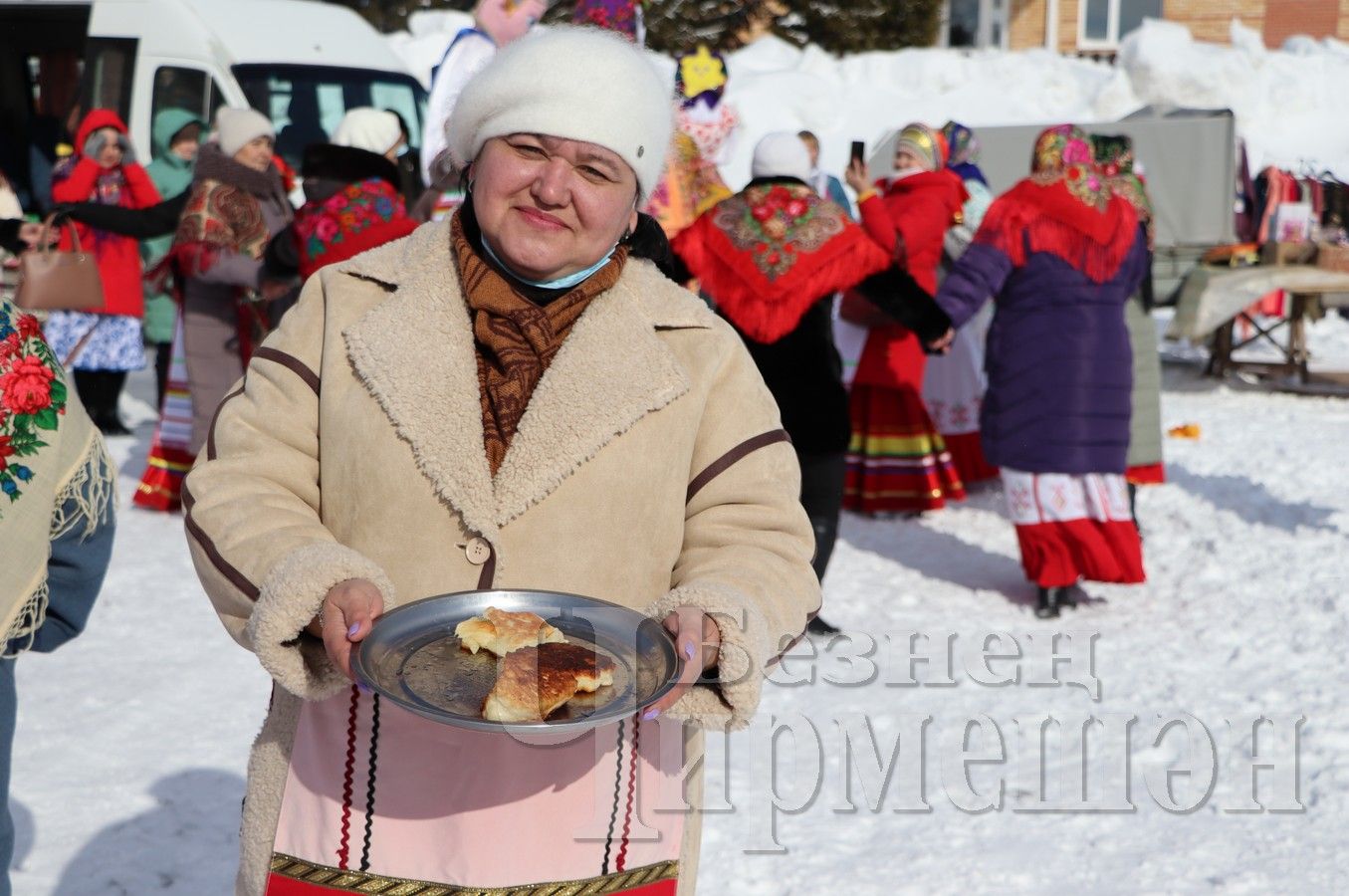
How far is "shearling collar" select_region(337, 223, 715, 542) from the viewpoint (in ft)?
6.42

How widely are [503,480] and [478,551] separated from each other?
102 mm

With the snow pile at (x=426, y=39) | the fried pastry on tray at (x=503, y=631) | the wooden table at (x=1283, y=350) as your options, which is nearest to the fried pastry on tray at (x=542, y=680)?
the fried pastry on tray at (x=503, y=631)

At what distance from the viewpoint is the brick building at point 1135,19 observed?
26938 millimetres

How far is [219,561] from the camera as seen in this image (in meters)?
1.89

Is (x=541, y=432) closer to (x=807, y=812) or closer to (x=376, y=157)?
(x=807, y=812)

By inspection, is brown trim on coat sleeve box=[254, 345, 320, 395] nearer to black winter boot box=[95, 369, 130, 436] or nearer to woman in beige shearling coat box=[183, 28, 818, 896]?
woman in beige shearling coat box=[183, 28, 818, 896]

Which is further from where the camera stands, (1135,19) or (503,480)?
(1135,19)

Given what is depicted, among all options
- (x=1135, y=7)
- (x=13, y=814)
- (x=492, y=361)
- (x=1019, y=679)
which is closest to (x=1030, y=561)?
(x=1019, y=679)

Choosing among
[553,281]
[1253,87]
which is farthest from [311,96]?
[1253,87]

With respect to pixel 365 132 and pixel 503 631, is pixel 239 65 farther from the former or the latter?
pixel 503 631

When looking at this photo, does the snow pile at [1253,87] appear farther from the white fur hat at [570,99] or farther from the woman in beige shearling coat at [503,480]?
the woman in beige shearling coat at [503,480]

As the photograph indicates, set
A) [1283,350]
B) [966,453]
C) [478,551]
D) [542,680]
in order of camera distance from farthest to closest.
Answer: [1283,350]
[966,453]
[478,551]
[542,680]


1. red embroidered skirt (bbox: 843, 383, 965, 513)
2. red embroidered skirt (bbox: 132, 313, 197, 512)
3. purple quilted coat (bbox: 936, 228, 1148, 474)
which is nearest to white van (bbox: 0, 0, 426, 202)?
A: red embroidered skirt (bbox: 132, 313, 197, 512)

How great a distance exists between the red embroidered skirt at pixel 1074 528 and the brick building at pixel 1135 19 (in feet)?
77.1
